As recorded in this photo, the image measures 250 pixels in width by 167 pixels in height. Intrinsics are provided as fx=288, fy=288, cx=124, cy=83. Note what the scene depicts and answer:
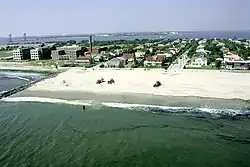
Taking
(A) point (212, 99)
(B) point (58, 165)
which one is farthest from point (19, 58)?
(B) point (58, 165)

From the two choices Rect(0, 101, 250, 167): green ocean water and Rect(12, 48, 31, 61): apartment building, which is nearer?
Rect(0, 101, 250, 167): green ocean water

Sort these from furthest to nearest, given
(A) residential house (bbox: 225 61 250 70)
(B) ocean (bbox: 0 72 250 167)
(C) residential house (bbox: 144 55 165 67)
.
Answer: (C) residential house (bbox: 144 55 165 67)
(A) residential house (bbox: 225 61 250 70)
(B) ocean (bbox: 0 72 250 167)

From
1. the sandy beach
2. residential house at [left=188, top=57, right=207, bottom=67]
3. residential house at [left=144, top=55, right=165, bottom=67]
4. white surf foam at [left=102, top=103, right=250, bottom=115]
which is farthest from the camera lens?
residential house at [left=144, top=55, right=165, bottom=67]

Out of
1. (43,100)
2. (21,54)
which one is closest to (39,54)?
(21,54)

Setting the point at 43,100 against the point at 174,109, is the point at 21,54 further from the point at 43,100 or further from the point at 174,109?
the point at 174,109

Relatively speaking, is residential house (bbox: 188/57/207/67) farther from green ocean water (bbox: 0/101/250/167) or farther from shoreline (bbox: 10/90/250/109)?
green ocean water (bbox: 0/101/250/167)

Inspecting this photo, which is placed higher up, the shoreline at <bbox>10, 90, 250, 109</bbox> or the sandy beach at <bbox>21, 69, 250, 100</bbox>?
the sandy beach at <bbox>21, 69, 250, 100</bbox>

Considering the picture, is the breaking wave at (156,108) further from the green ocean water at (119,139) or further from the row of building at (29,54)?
the row of building at (29,54)

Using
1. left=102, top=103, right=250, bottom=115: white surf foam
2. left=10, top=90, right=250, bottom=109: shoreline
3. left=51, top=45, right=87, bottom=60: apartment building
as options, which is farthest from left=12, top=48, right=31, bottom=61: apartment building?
left=102, top=103, right=250, bottom=115: white surf foam
